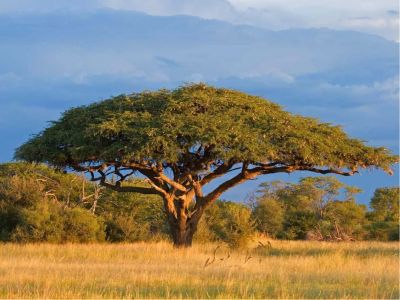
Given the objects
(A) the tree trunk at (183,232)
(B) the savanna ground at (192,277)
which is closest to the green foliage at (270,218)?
(A) the tree trunk at (183,232)

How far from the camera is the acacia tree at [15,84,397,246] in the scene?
2427 centimetres

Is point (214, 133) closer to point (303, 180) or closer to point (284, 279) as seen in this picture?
point (284, 279)

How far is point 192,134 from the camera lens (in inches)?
947

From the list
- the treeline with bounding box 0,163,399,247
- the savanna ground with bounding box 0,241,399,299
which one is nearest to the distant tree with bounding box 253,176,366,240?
the treeline with bounding box 0,163,399,247

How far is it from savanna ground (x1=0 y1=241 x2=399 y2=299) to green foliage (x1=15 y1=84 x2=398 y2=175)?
379cm

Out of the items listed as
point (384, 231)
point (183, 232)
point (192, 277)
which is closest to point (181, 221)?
point (183, 232)

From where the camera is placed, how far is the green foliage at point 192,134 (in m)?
24.2

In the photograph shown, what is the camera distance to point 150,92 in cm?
2803

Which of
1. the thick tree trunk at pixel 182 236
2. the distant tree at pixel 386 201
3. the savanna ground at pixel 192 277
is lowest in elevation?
the savanna ground at pixel 192 277

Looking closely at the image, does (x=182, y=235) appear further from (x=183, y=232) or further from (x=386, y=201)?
(x=386, y=201)

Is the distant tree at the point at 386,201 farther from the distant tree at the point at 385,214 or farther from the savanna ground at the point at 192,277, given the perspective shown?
the savanna ground at the point at 192,277

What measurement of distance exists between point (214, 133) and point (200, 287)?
1030cm

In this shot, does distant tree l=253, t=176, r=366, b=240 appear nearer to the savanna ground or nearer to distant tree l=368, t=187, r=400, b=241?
distant tree l=368, t=187, r=400, b=241

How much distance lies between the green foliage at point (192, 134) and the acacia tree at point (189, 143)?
37 millimetres
